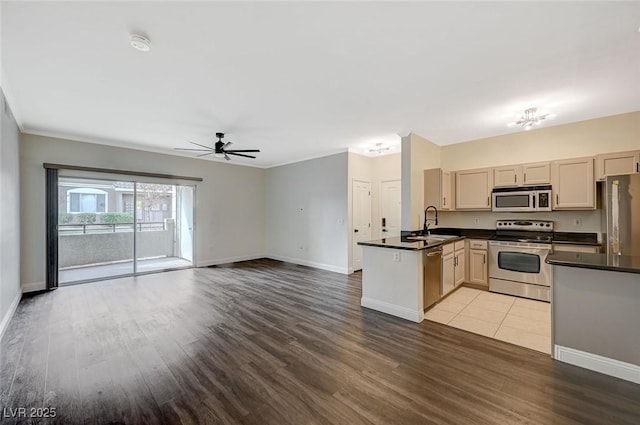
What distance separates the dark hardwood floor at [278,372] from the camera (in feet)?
5.99

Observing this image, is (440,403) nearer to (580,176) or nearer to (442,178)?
(442,178)

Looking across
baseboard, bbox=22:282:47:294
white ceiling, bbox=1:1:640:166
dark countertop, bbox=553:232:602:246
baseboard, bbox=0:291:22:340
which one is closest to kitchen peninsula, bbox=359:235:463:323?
dark countertop, bbox=553:232:602:246

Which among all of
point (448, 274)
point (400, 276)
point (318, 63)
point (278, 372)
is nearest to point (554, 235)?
point (448, 274)

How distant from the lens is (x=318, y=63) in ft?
8.10

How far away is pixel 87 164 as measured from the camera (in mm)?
5074

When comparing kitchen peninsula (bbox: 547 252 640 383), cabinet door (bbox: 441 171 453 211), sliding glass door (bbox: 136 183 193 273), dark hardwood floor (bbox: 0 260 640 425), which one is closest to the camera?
dark hardwood floor (bbox: 0 260 640 425)

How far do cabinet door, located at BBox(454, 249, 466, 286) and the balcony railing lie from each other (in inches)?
257

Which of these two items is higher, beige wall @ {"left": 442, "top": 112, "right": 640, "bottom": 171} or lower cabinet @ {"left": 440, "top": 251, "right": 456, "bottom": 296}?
beige wall @ {"left": 442, "top": 112, "right": 640, "bottom": 171}

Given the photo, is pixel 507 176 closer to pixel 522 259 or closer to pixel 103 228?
pixel 522 259

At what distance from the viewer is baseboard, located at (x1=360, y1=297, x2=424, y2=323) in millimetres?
3344

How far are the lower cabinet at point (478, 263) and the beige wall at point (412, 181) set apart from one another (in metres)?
1.04

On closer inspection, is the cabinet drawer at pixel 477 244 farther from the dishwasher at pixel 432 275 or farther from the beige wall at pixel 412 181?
the dishwasher at pixel 432 275

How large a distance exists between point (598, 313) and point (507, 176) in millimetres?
2763

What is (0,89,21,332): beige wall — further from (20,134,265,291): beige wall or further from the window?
the window
